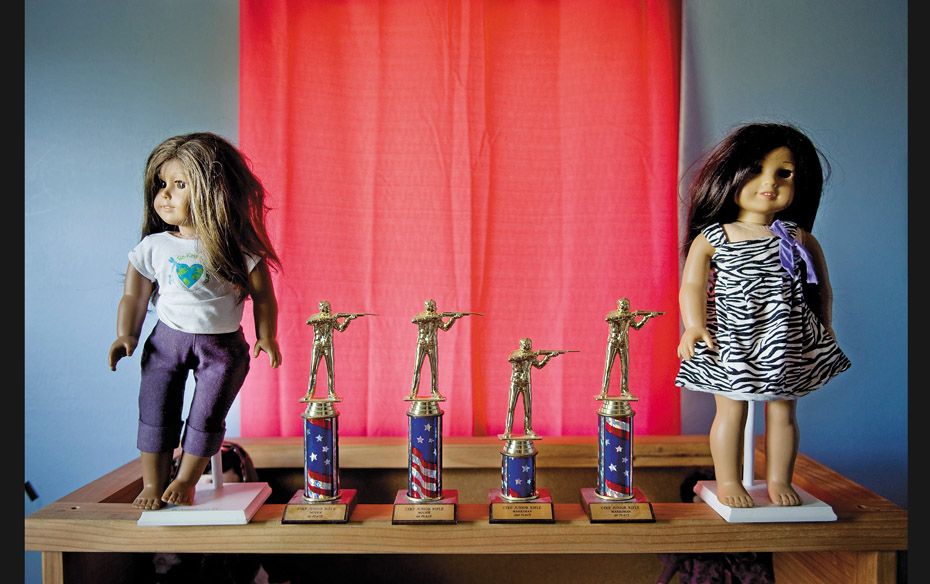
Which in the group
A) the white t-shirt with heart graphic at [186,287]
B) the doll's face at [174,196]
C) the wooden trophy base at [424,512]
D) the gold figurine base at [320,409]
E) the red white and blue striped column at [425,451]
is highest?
the doll's face at [174,196]

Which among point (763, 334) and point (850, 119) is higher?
point (850, 119)

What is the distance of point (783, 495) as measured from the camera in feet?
2.72

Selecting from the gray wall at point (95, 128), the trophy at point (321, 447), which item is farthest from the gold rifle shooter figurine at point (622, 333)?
the gray wall at point (95, 128)

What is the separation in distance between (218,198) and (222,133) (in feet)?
1.33

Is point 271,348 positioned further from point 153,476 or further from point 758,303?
point 758,303

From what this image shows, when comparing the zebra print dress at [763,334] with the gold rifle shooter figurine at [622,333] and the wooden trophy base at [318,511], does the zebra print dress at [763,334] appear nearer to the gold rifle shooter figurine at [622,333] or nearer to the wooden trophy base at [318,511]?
the gold rifle shooter figurine at [622,333]

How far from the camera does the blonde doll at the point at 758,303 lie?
82cm

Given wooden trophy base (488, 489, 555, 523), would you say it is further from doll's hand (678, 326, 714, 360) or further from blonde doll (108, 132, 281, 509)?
blonde doll (108, 132, 281, 509)

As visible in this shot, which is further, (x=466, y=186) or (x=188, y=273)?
(x=466, y=186)

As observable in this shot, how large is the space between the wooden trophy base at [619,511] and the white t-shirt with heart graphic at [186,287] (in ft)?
1.94

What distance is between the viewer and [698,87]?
1161mm

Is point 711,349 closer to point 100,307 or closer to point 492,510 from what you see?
point 492,510

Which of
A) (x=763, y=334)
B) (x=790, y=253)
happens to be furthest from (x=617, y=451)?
(x=790, y=253)

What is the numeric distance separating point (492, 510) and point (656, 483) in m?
0.45
